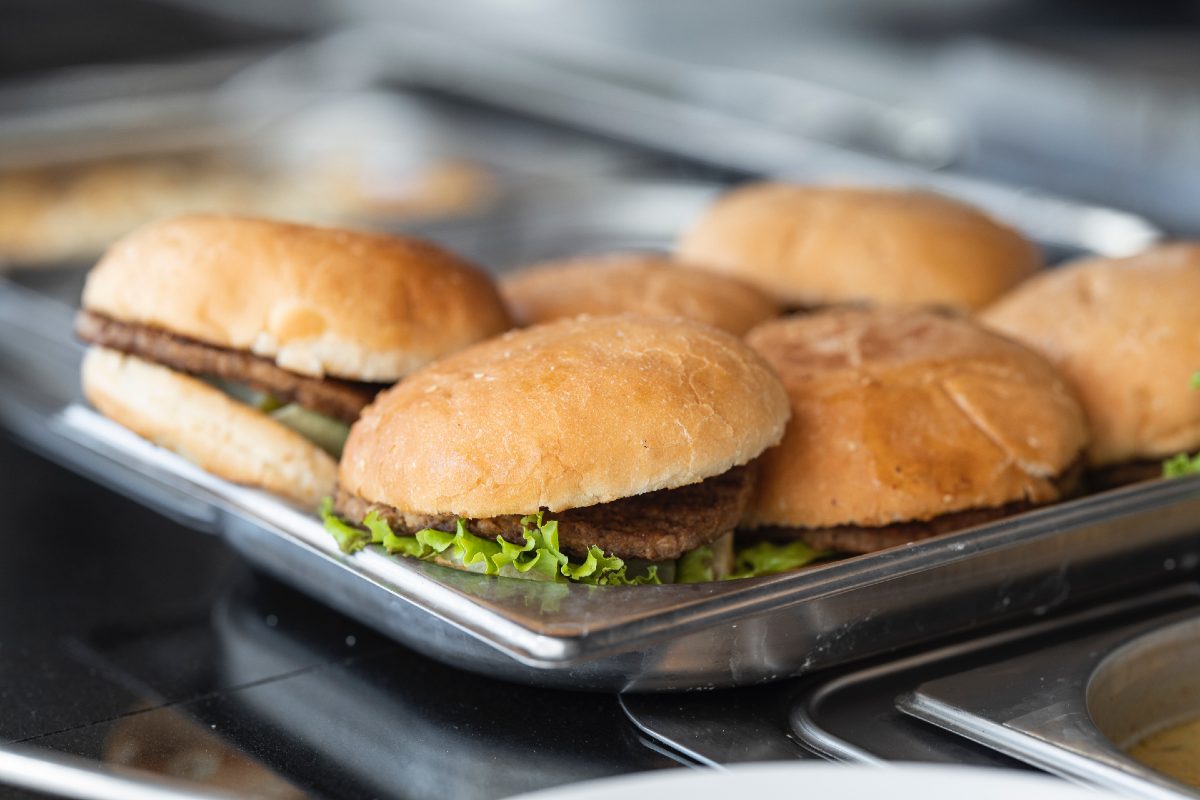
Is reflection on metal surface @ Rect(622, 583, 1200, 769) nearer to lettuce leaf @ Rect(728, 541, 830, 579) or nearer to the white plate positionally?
lettuce leaf @ Rect(728, 541, 830, 579)

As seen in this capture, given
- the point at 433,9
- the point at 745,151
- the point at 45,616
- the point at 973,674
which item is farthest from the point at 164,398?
the point at 433,9

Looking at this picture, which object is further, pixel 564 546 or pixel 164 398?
pixel 164 398

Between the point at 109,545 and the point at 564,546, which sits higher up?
the point at 564,546

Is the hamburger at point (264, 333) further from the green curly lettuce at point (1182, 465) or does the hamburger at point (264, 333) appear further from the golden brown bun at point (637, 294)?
the green curly lettuce at point (1182, 465)

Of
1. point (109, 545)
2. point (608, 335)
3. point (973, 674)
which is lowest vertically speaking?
point (109, 545)

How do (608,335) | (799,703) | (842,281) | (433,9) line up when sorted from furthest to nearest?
(433,9) → (842,281) → (608,335) → (799,703)

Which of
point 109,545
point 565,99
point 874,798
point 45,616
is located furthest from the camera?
point 565,99

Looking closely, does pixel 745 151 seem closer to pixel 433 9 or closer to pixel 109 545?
pixel 109 545
